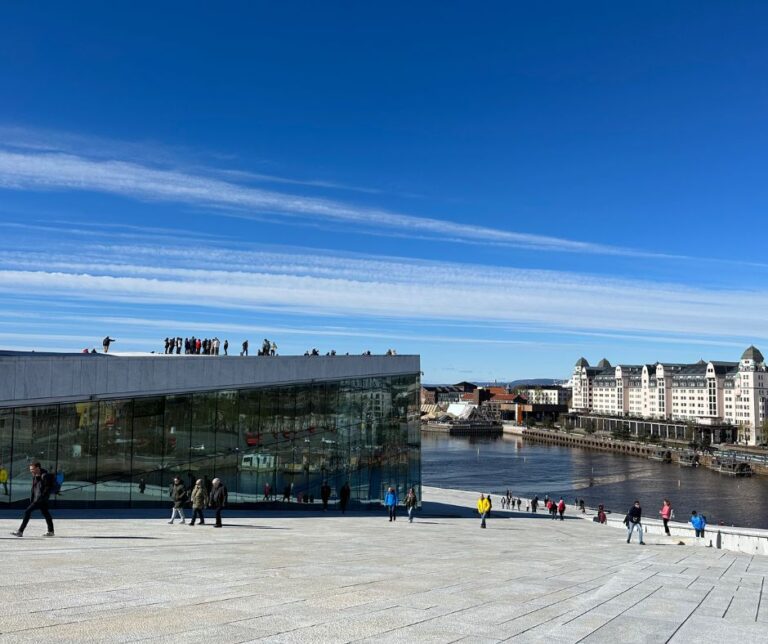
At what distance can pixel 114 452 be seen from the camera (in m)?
18.3

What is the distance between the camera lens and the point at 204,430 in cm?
2127

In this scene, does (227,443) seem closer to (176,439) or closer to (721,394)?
(176,439)

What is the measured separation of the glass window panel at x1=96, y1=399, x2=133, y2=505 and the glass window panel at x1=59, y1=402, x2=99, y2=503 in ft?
0.62

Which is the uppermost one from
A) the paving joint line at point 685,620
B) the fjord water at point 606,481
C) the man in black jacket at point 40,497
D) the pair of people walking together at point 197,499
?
the man in black jacket at point 40,497

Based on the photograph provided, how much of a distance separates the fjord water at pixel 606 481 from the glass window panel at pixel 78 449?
37058mm

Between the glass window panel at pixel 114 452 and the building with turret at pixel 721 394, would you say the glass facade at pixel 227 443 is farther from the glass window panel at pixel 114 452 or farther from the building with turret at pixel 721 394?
the building with turret at pixel 721 394

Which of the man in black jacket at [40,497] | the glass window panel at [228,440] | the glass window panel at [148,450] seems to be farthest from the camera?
the glass window panel at [228,440]

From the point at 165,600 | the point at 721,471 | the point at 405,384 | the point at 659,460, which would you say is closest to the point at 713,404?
the point at 659,460

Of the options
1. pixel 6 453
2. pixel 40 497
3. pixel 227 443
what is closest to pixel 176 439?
pixel 227 443

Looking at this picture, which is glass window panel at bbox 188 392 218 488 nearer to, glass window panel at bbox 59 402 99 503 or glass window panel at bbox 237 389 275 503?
glass window panel at bbox 237 389 275 503

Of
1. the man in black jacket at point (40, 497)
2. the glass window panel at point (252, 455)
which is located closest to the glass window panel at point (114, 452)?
the glass window panel at point (252, 455)

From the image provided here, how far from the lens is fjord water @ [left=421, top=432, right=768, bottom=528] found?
7431cm

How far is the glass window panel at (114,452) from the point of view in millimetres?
17906

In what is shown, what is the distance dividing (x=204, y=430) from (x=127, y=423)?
3.08 metres
